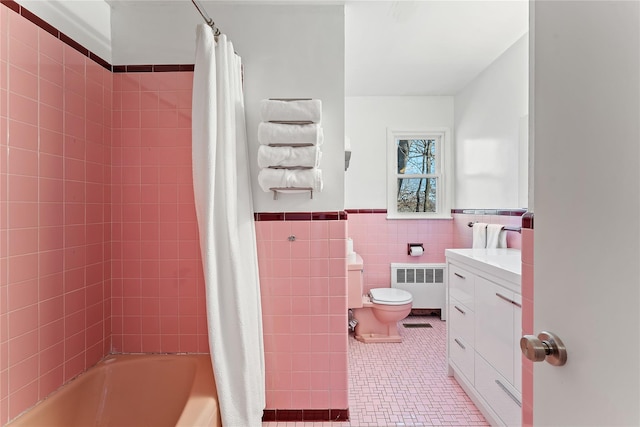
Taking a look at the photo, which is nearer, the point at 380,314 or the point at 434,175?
the point at 380,314

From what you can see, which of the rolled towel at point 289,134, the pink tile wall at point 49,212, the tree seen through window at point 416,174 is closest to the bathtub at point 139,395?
the pink tile wall at point 49,212

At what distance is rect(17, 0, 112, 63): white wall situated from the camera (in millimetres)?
1403

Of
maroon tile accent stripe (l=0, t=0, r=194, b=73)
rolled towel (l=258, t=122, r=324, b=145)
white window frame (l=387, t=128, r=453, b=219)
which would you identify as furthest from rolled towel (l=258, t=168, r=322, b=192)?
white window frame (l=387, t=128, r=453, b=219)

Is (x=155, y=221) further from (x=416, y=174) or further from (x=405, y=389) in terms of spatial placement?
(x=416, y=174)

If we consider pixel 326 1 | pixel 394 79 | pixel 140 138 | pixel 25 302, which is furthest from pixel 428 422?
pixel 394 79

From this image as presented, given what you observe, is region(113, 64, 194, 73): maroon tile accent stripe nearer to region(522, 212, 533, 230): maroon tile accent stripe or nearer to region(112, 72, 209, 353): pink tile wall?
region(112, 72, 209, 353): pink tile wall

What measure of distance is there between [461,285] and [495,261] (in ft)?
1.08

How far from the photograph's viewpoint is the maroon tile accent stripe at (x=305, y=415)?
1.85m

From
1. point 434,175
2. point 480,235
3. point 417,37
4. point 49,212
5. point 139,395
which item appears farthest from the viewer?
point 434,175

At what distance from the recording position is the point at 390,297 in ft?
9.72

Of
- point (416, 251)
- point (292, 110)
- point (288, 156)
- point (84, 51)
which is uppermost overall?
point (84, 51)

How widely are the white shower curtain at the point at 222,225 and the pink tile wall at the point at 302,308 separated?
251 millimetres

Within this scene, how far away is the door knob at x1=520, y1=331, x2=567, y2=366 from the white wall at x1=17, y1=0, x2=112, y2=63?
6.60 feet

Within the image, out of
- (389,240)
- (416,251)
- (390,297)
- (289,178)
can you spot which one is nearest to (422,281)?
(416,251)
